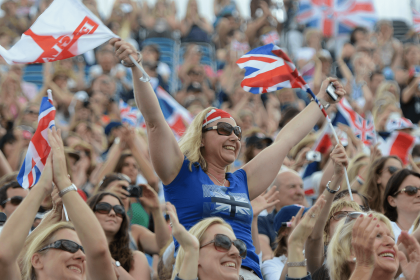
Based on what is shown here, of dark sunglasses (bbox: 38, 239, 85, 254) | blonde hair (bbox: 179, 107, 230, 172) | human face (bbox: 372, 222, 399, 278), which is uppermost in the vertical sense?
blonde hair (bbox: 179, 107, 230, 172)

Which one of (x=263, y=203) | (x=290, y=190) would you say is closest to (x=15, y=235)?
(x=263, y=203)

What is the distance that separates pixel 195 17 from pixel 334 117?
5084mm

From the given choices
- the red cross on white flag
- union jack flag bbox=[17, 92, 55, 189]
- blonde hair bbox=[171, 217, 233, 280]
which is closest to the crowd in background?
blonde hair bbox=[171, 217, 233, 280]

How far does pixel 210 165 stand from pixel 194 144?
165 mm

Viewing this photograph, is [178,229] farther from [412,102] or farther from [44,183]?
[412,102]

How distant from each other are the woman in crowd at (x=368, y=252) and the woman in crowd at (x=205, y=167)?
1.57 ft

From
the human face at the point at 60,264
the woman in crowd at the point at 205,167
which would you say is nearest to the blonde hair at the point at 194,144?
the woman in crowd at the point at 205,167

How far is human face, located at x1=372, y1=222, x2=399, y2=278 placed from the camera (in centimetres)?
315

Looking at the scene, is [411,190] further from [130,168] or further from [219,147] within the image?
[130,168]

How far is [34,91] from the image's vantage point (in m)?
9.71

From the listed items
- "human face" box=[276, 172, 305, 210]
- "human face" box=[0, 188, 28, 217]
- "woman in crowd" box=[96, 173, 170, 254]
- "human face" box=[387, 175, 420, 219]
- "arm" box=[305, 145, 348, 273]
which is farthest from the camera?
"human face" box=[276, 172, 305, 210]

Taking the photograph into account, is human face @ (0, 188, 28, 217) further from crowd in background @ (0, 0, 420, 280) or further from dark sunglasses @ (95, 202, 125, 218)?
dark sunglasses @ (95, 202, 125, 218)

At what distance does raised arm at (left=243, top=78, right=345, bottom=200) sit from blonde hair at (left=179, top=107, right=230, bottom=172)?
36 centimetres

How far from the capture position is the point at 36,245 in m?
3.37
